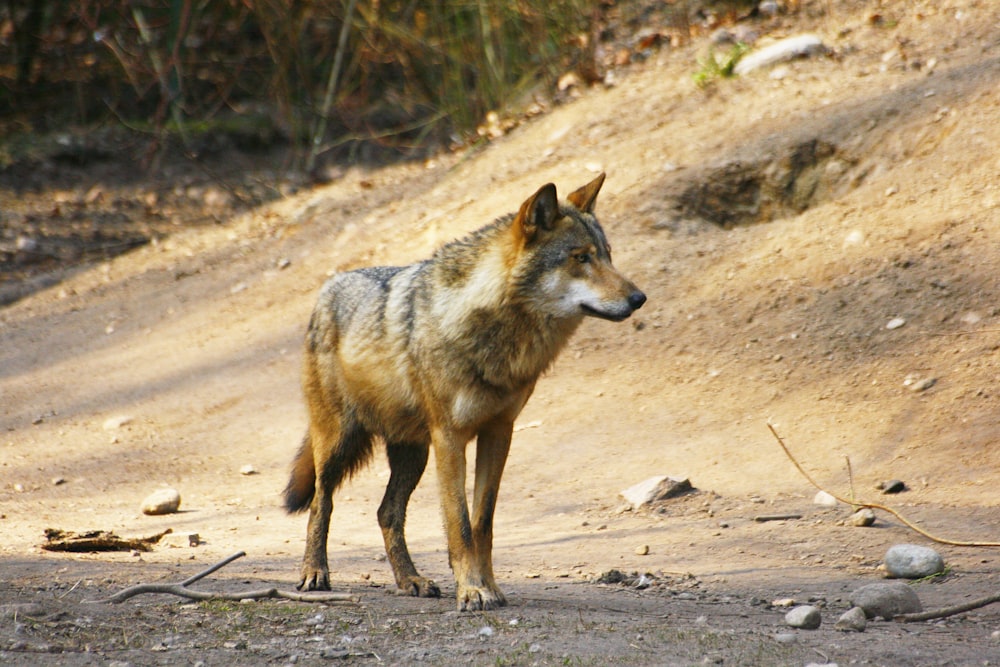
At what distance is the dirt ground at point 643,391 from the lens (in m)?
4.30

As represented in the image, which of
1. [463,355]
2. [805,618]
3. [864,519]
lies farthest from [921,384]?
[463,355]

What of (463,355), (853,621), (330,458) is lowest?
(853,621)

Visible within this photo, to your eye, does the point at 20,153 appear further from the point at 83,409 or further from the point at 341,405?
the point at 341,405

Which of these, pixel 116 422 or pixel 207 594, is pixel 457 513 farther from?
pixel 116 422

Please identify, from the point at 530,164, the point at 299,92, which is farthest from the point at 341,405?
the point at 299,92

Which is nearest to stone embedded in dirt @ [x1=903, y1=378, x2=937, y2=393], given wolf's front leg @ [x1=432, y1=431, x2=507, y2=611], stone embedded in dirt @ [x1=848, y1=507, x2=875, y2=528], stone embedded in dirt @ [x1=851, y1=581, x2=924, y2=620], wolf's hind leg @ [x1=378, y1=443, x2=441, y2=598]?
stone embedded in dirt @ [x1=848, y1=507, x2=875, y2=528]

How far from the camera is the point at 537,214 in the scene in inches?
186

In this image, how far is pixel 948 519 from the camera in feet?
18.5

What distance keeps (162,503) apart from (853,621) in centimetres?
432

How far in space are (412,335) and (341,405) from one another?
0.63m

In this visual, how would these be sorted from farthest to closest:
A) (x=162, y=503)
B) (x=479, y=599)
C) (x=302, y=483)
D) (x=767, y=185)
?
(x=767, y=185) → (x=162, y=503) → (x=302, y=483) → (x=479, y=599)

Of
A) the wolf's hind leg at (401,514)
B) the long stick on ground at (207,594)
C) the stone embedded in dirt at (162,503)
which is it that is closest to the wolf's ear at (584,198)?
the wolf's hind leg at (401,514)

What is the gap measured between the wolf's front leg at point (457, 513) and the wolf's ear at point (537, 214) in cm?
93

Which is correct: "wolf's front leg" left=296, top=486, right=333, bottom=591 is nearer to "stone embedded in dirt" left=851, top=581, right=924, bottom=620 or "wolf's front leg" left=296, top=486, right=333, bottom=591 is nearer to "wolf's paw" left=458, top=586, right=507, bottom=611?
"wolf's paw" left=458, top=586, right=507, bottom=611
